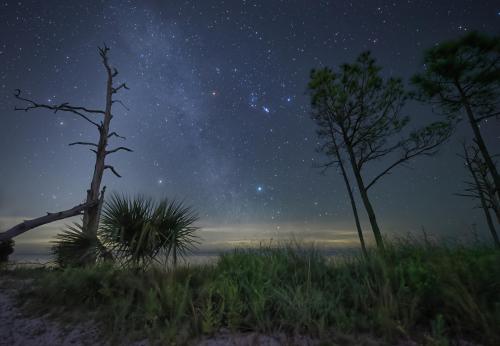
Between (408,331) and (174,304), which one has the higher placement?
(174,304)

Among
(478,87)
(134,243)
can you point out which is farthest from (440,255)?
(478,87)

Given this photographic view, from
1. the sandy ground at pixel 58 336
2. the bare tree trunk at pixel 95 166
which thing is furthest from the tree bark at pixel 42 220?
the sandy ground at pixel 58 336

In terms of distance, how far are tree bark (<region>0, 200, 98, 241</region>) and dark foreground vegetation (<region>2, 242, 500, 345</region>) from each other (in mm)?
6916

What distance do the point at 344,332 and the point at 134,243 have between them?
21.7 feet

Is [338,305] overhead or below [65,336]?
overhead

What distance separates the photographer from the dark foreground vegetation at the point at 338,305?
9.21 ft

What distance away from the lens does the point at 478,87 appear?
14773mm

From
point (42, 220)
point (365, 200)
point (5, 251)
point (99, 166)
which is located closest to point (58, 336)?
point (42, 220)

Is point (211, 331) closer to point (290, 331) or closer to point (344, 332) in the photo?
point (290, 331)

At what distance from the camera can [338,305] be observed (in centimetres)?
341

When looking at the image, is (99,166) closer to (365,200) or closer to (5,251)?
(5,251)

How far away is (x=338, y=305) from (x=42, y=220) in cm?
1092

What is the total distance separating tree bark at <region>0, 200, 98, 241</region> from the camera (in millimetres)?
9625

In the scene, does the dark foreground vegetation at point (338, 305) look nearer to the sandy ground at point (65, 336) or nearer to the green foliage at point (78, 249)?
the sandy ground at point (65, 336)
